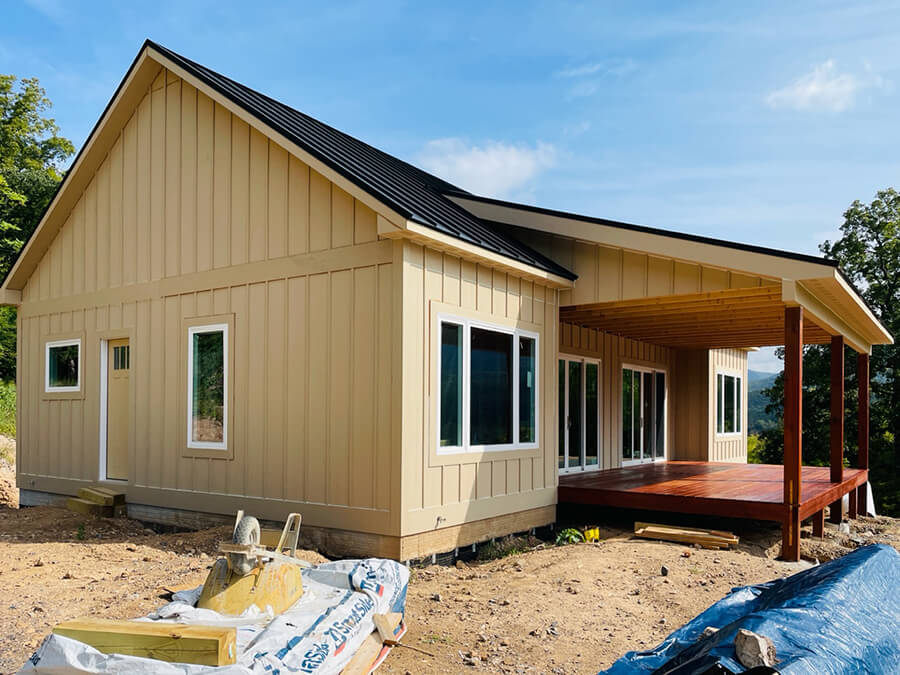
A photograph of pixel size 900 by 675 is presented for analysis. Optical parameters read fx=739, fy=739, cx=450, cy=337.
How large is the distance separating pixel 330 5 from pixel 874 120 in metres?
13.0

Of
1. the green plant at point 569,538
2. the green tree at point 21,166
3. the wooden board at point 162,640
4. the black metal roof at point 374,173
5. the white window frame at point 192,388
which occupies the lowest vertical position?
the green plant at point 569,538

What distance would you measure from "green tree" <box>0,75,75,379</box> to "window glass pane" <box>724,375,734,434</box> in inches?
798

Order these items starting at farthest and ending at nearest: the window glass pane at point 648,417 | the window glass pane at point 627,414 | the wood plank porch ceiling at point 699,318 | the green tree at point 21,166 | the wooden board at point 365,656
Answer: the green tree at point 21,166 → the window glass pane at point 648,417 → the window glass pane at point 627,414 → the wood plank porch ceiling at point 699,318 → the wooden board at point 365,656

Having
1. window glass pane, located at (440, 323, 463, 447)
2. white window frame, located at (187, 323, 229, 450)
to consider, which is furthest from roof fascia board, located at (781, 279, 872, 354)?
white window frame, located at (187, 323, 229, 450)

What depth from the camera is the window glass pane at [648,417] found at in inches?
587

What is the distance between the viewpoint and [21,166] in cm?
2928

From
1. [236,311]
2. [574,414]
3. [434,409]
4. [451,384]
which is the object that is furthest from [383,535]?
[574,414]

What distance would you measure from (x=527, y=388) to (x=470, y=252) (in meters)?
2.04

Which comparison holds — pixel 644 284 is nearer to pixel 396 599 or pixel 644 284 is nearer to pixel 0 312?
pixel 396 599

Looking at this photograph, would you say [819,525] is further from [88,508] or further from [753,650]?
[88,508]

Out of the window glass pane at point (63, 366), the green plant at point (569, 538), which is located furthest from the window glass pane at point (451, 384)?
the window glass pane at point (63, 366)

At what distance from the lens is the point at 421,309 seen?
284 inches

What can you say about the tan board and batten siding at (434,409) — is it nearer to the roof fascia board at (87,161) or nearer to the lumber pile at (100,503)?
the lumber pile at (100,503)

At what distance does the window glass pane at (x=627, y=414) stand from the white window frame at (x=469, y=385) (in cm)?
532
